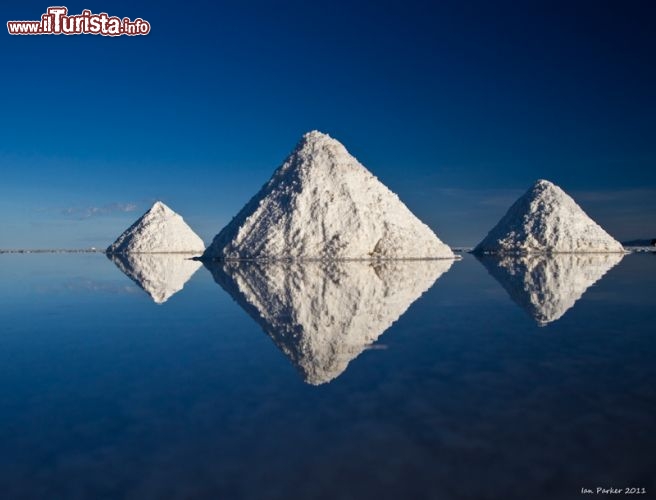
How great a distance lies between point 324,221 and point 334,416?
1411 inches

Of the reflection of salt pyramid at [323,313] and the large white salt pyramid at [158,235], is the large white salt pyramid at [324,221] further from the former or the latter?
the large white salt pyramid at [158,235]

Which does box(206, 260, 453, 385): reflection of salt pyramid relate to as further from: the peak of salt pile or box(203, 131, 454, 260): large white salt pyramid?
the peak of salt pile

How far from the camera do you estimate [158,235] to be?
3179 inches

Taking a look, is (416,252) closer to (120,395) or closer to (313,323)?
(313,323)

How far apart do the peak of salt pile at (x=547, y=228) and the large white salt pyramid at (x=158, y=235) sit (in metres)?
45.8

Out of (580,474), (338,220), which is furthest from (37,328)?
(338,220)

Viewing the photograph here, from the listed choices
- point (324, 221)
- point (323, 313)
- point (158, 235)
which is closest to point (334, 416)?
point (323, 313)

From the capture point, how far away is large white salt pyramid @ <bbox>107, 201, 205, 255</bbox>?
3167 inches

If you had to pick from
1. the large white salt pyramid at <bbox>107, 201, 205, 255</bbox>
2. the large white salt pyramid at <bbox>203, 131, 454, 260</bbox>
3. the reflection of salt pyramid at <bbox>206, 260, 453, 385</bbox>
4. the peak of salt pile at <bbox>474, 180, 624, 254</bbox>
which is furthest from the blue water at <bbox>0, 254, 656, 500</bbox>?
the large white salt pyramid at <bbox>107, 201, 205, 255</bbox>

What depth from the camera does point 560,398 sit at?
5625mm

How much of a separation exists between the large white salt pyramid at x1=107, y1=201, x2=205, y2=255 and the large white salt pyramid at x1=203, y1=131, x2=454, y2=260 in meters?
37.8

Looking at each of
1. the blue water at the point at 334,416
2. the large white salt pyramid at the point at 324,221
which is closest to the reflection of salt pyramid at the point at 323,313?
the blue water at the point at 334,416

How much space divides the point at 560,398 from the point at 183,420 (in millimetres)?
3872

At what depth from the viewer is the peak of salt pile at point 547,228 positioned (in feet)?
190
